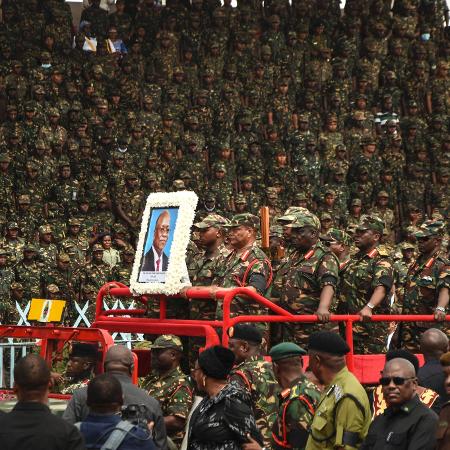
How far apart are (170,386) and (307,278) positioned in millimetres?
1843

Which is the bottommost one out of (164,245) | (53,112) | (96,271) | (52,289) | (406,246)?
(52,289)

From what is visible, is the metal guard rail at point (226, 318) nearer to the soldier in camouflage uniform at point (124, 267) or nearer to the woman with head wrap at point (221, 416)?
the woman with head wrap at point (221, 416)

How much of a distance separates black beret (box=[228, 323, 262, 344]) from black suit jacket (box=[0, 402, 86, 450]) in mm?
2457

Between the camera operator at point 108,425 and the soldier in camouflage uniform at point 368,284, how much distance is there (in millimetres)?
4004

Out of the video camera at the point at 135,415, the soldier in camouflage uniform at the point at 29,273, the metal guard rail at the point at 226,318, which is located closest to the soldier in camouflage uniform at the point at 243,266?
the metal guard rail at the point at 226,318

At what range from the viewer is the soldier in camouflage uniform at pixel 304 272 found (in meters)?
9.04

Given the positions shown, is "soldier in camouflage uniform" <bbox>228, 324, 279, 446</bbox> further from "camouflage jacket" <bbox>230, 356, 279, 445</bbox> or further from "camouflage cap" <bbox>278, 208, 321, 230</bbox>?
"camouflage cap" <bbox>278, 208, 321, 230</bbox>

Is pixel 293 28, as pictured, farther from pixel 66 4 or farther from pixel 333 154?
pixel 66 4

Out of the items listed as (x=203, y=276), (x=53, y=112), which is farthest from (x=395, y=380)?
(x=53, y=112)

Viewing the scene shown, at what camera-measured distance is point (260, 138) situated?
20.9 m

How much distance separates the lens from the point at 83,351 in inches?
332

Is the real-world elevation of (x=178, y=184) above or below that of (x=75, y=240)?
above

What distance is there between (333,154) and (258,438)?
15.1 m

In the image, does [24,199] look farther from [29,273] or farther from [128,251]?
[128,251]
